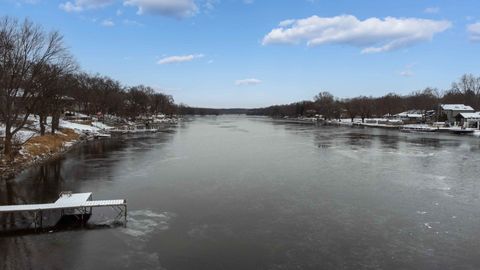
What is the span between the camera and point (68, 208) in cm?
1356

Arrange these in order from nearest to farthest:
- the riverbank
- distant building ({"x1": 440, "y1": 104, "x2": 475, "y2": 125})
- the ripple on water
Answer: the ripple on water → the riverbank → distant building ({"x1": 440, "y1": 104, "x2": 475, "y2": 125})

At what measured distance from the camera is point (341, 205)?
1554 cm

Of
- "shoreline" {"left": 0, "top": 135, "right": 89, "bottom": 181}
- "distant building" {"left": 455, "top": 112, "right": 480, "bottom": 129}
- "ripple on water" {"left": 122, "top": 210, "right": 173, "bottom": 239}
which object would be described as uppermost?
"distant building" {"left": 455, "top": 112, "right": 480, "bottom": 129}

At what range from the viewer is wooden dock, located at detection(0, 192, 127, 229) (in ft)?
42.1

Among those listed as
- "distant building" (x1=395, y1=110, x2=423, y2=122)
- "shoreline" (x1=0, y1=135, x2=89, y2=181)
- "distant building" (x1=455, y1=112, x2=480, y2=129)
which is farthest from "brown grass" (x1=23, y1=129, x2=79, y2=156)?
"distant building" (x1=395, y1=110, x2=423, y2=122)

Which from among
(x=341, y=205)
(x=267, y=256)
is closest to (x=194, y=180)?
(x=341, y=205)

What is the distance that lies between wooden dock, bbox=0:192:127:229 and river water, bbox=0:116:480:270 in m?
0.47

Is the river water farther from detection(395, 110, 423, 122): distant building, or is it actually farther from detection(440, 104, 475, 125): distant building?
detection(395, 110, 423, 122): distant building

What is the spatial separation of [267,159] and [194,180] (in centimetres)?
979

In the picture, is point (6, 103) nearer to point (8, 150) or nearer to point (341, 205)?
point (8, 150)

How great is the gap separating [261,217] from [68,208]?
257 inches

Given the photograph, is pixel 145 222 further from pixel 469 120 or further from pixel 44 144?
pixel 469 120

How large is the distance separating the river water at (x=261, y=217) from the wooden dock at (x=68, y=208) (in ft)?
1.53

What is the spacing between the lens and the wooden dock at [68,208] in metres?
12.8
